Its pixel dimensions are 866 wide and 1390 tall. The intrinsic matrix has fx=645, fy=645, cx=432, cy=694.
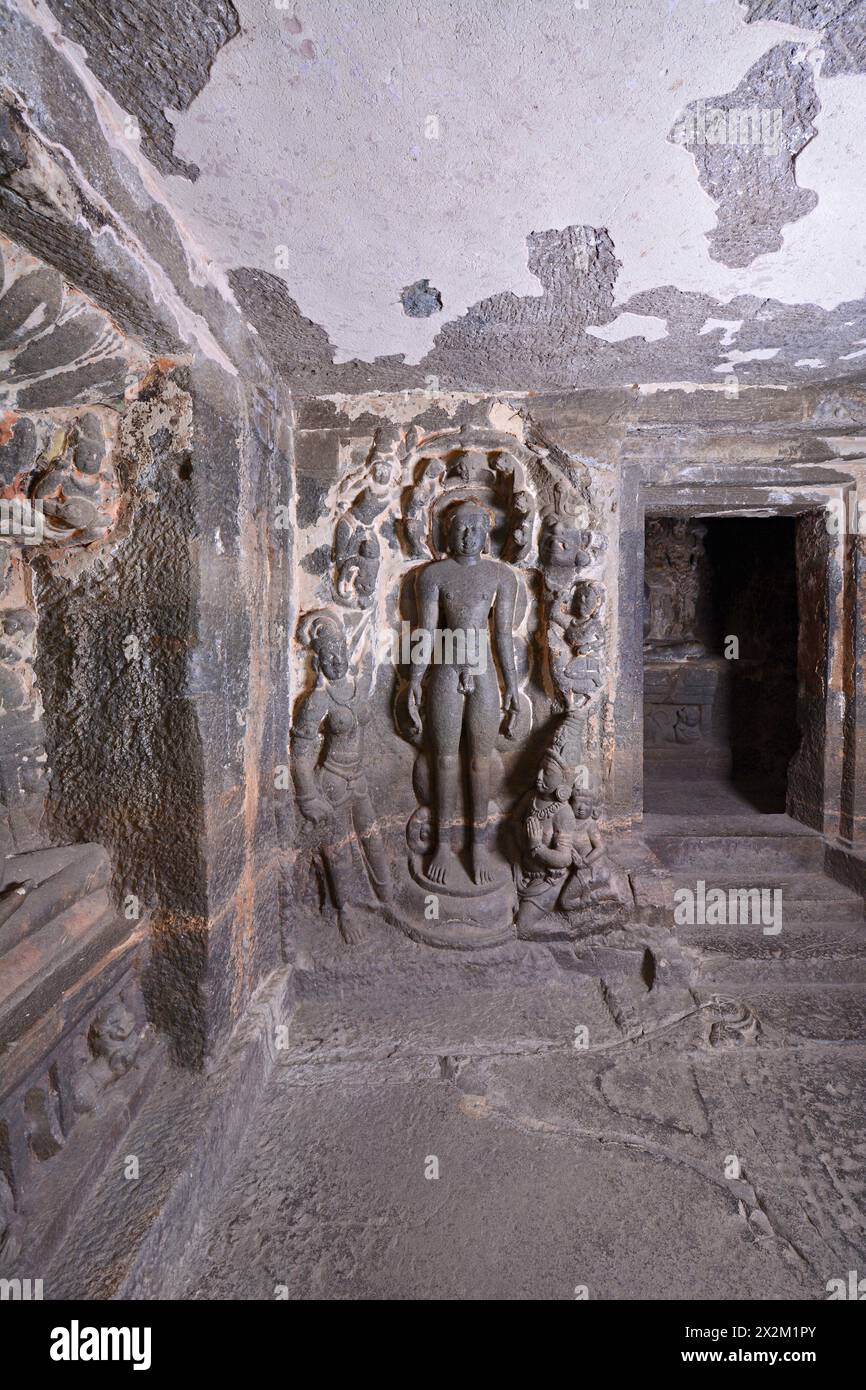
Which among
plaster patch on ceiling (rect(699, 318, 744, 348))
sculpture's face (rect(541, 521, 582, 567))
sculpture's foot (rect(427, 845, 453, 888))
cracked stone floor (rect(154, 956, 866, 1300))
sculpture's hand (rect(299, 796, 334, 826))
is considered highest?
plaster patch on ceiling (rect(699, 318, 744, 348))

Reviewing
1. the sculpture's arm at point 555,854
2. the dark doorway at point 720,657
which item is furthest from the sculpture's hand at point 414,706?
the dark doorway at point 720,657


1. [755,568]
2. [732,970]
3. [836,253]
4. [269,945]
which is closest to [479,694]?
[269,945]

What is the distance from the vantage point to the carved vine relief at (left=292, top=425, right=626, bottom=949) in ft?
10.9

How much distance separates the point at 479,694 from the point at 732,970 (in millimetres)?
2001

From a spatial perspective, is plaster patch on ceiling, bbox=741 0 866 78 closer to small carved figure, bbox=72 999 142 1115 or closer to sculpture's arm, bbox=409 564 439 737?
sculpture's arm, bbox=409 564 439 737

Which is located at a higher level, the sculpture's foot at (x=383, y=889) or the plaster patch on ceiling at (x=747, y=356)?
the plaster patch on ceiling at (x=747, y=356)

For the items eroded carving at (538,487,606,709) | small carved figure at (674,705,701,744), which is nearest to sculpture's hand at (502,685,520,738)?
eroded carving at (538,487,606,709)

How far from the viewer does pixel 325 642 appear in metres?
3.27

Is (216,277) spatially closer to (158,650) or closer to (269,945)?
(158,650)

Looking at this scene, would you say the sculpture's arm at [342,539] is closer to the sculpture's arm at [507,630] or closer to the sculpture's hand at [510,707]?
the sculpture's arm at [507,630]

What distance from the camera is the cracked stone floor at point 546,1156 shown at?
199cm

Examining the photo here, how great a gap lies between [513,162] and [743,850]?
12.5 feet

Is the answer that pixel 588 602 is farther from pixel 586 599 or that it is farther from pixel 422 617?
pixel 422 617

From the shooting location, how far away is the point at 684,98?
1688 mm
